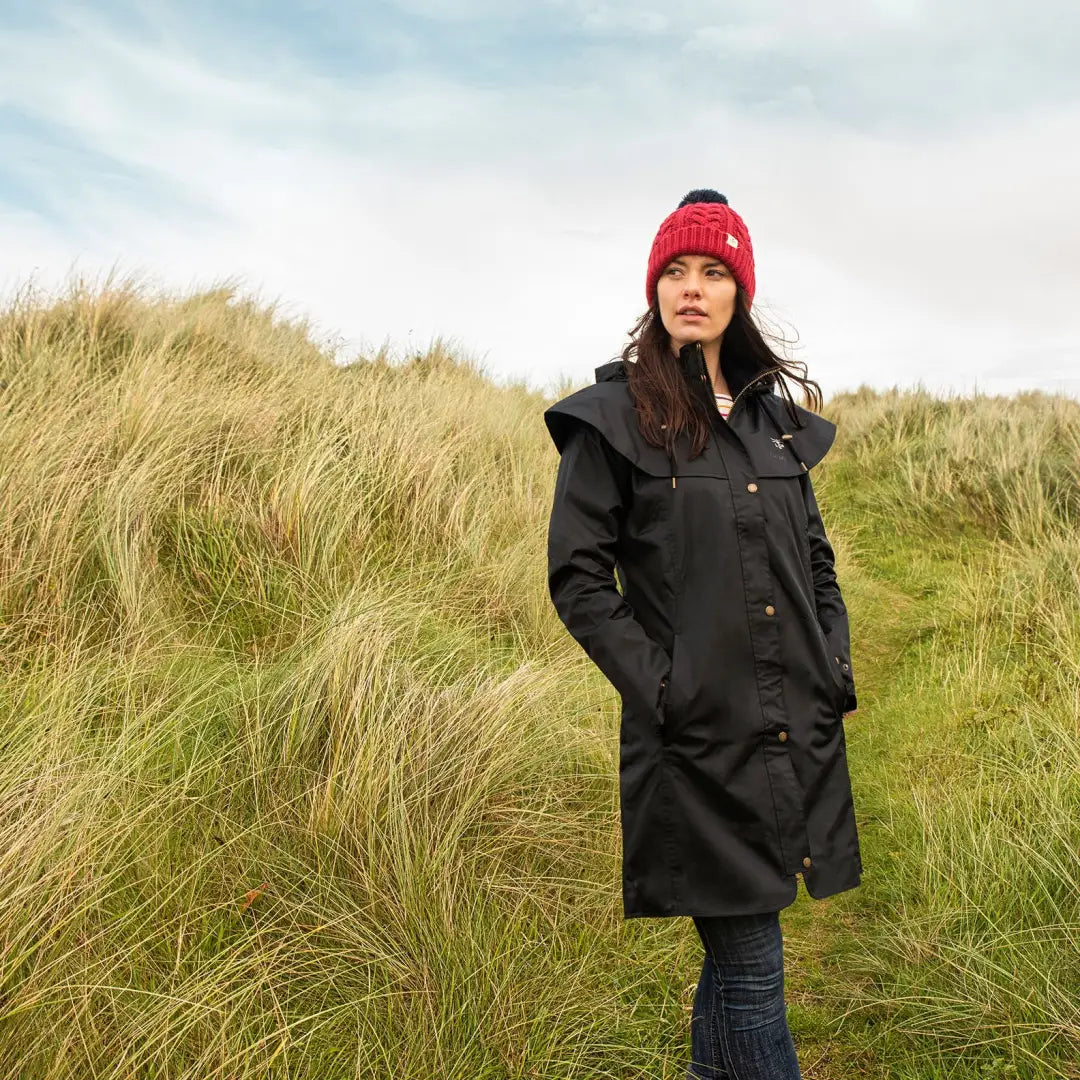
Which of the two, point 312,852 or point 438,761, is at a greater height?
point 438,761

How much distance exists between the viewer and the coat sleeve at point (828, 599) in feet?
7.35

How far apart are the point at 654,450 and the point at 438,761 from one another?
1572mm

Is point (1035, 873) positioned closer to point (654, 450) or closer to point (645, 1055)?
point (645, 1055)

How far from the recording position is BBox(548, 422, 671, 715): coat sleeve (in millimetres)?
1942

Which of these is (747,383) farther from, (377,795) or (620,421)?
(377,795)

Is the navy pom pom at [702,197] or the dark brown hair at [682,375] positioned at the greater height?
the navy pom pom at [702,197]

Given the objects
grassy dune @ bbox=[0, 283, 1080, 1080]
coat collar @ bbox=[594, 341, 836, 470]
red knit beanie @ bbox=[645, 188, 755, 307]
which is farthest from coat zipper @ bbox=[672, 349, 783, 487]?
grassy dune @ bbox=[0, 283, 1080, 1080]

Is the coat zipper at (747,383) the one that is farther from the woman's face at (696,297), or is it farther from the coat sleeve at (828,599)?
the coat sleeve at (828,599)

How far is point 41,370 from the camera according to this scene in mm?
6043

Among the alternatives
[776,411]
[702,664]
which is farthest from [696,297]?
[702,664]

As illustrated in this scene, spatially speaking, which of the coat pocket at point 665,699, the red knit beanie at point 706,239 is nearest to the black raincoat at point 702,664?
the coat pocket at point 665,699

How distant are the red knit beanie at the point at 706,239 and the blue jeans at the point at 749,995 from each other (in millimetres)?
1582

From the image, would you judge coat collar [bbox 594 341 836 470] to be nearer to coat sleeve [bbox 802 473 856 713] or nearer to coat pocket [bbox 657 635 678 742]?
coat sleeve [bbox 802 473 856 713]

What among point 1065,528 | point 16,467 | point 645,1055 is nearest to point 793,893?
point 645,1055
